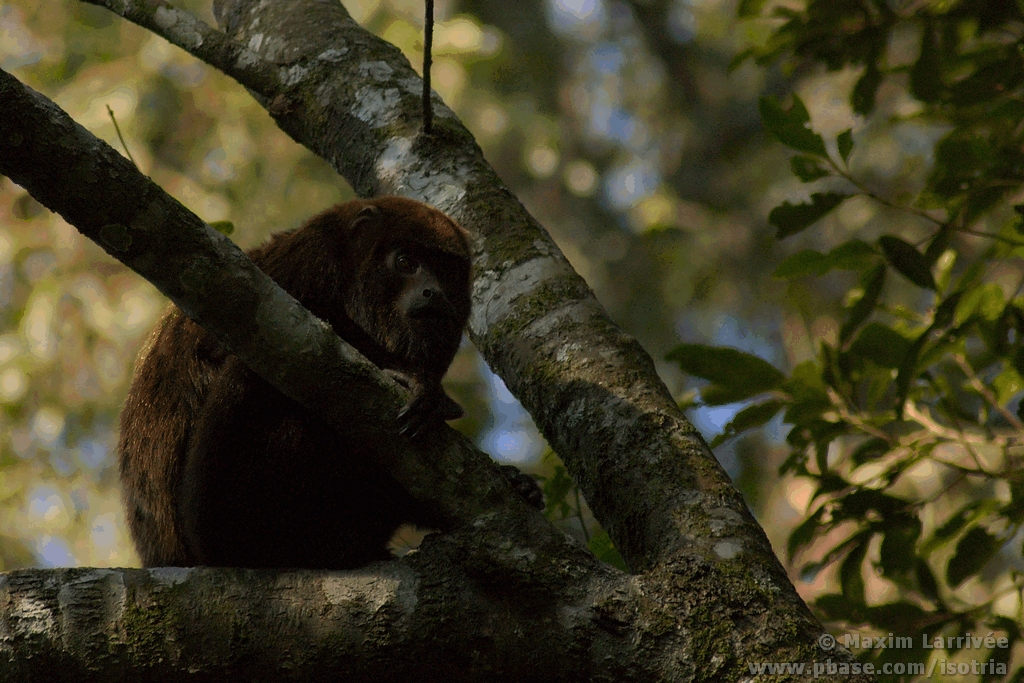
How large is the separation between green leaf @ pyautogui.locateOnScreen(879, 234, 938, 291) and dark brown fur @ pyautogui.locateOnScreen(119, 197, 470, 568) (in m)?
1.49

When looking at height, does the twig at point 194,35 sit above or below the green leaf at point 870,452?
above

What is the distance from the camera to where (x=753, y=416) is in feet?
11.1

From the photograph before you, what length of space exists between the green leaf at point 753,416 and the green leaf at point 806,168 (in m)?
0.84

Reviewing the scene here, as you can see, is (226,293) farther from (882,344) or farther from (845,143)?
(882,344)

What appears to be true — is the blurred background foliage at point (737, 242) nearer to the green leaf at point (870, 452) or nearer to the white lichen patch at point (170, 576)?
the green leaf at point (870, 452)

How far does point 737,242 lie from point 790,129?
1064 centimetres

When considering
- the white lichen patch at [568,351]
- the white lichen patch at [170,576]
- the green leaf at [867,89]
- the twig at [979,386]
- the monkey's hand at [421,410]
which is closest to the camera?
the white lichen patch at [170,576]

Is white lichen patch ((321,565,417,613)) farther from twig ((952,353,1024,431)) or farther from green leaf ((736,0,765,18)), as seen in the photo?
green leaf ((736,0,765,18))

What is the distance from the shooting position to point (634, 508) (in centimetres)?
238

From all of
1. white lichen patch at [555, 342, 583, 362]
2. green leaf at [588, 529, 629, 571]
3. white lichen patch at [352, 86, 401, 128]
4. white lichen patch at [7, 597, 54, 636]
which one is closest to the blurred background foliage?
green leaf at [588, 529, 629, 571]

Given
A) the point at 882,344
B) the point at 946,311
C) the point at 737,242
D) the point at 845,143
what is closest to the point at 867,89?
the point at 845,143

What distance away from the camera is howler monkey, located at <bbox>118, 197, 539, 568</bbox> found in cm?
277

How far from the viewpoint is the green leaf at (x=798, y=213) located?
10.4 feet

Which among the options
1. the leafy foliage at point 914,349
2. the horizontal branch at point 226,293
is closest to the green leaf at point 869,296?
the leafy foliage at point 914,349
